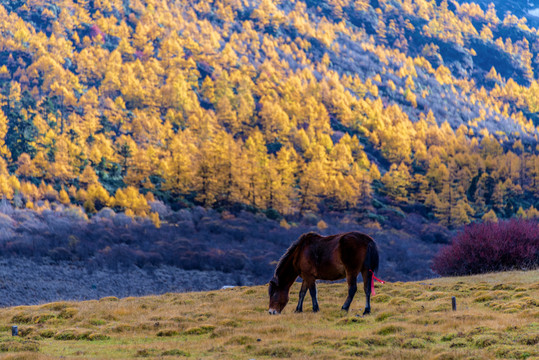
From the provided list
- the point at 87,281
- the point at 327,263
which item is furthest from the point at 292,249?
the point at 87,281

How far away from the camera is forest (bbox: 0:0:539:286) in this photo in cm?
8638

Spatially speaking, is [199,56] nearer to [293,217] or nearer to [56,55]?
[56,55]

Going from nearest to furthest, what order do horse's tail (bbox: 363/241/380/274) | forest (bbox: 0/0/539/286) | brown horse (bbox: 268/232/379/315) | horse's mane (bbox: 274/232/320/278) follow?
horse's tail (bbox: 363/241/380/274)
brown horse (bbox: 268/232/379/315)
horse's mane (bbox: 274/232/320/278)
forest (bbox: 0/0/539/286)

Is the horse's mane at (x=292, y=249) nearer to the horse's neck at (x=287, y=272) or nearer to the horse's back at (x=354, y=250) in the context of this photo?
the horse's neck at (x=287, y=272)

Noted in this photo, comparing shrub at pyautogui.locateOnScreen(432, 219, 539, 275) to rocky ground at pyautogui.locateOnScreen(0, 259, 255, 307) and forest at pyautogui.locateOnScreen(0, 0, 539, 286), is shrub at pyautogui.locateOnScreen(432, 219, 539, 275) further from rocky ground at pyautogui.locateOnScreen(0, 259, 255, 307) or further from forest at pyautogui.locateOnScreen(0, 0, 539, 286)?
forest at pyautogui.locateOnScreen(0, 0, 539, 286)

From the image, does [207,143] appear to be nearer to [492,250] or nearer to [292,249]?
[492,250]

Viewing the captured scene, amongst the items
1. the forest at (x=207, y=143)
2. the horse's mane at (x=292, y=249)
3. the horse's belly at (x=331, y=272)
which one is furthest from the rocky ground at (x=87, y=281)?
the horse's belly at (x=331, y=272)

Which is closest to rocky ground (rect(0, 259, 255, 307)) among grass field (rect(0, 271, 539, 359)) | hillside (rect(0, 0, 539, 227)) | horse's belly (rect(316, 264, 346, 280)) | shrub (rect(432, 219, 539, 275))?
hillside (rect(0, 0, 539, 227))

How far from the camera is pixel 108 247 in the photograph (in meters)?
70.8

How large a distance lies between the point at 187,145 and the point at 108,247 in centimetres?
4876

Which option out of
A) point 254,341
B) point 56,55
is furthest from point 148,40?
point 254,341

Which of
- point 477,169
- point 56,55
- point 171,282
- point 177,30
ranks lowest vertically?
point 171,282

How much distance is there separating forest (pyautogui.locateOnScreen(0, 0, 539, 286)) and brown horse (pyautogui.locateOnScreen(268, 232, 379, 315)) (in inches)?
2109

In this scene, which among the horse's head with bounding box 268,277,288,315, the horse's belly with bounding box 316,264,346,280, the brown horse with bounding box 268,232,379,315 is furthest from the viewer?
the horse's head with bounding box 268,277,288,315
